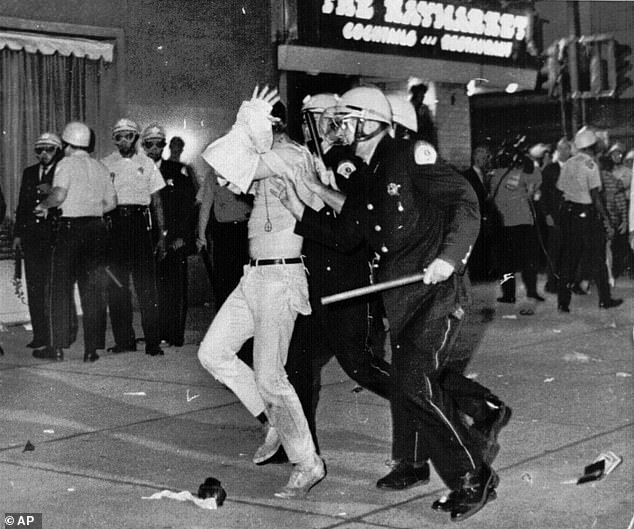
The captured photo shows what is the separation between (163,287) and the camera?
10516 mm

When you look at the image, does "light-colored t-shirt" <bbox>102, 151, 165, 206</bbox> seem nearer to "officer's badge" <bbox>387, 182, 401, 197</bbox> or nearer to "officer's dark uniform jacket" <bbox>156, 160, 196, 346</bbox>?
"officer's dark uniform jacket" <bbox>156, 160, 196, 346</bbox>

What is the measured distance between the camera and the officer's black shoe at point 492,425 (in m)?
6.10

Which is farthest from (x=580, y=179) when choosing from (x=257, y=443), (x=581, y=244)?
(x=257, y=443)

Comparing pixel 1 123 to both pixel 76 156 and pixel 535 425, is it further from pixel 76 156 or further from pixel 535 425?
pixel 535 425

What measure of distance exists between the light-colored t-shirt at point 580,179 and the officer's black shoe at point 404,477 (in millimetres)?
7451

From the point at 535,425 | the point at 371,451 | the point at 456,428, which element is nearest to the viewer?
the point at 456,428

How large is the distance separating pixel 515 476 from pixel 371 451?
0.93 m

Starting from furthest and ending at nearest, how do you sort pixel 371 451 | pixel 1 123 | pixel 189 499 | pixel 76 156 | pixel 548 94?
pixel 548 94 < pixel 1 123 < pixel 76 156 < pixel 371 451 < pixel 189 499

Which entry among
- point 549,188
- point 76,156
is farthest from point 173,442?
point 549,188

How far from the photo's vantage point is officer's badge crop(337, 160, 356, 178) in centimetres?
569

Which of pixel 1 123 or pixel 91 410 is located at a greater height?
pixel 1 123

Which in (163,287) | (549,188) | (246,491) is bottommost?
(246,491)

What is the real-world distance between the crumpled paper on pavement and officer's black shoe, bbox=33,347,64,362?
4390 mm

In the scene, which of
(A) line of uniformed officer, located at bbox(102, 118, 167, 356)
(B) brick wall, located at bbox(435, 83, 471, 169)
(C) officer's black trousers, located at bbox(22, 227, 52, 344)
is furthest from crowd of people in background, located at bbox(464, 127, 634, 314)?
(C) officer's black trousers, located at bbox(22, 227, 52, 344)
